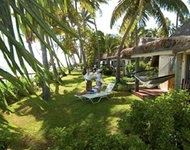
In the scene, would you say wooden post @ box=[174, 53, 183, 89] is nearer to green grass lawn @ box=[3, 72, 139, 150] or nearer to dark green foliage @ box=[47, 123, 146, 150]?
green grass lawn @ box=[3, 72, 139, 150]

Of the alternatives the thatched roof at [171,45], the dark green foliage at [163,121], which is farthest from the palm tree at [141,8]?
the dark green foliage at [163,121]

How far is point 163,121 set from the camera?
13.3ft

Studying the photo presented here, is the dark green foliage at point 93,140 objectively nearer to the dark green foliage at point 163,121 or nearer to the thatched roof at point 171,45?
the dark green foliage at point 163,121

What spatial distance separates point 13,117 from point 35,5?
28.0ft

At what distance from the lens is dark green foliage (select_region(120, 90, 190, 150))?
398 cm

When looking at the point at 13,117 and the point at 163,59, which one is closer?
the point at 13,117

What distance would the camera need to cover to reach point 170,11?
40.9 ft

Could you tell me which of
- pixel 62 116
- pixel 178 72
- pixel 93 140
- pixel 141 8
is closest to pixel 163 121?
pixel 93 140

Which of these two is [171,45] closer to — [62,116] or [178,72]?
[178,72]

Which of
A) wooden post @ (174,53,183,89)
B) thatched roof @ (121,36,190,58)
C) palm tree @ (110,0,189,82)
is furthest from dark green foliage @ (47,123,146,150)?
palm tree @ (110,0,189,82)

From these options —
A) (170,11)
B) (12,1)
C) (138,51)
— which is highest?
(170,11)

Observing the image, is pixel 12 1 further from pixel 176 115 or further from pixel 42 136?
pixel 42 136

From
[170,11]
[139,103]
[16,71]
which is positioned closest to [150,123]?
[139,103]

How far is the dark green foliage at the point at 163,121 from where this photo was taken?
398cm
